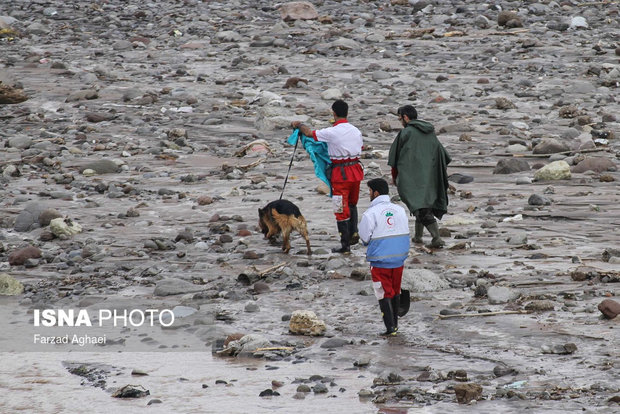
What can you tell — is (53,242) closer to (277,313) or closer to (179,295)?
(179,295)

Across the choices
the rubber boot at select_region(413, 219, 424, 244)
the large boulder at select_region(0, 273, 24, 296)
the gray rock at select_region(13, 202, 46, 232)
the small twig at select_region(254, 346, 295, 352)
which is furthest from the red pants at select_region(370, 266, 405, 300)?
the gray rock at select_region(13, 202, 46, 232)

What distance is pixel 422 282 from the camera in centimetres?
830

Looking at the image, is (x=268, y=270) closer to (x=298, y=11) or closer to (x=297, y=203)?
(x=297, y=203)

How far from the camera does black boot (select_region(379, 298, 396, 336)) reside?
7141mm

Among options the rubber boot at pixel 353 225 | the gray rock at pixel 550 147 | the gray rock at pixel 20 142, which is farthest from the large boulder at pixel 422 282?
the gray rock at pixel 20 142

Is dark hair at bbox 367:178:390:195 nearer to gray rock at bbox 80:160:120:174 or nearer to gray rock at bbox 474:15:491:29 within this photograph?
gray rock at bbox 80:160:120:174

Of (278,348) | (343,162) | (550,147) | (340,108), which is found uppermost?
(340,108)

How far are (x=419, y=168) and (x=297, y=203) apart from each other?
8.06 feet

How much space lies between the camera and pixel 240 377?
21.6 feet

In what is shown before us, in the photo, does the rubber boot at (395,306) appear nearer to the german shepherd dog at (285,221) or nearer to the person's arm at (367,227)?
the person's arm at (367,227)

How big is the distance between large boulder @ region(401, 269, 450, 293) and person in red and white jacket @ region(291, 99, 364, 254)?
1.34 metres

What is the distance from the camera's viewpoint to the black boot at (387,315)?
714 centimetres

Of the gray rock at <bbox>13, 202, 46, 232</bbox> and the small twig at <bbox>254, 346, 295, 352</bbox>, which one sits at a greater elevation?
the gray rock at <bbox>13, 202, 46, 232</bbox>

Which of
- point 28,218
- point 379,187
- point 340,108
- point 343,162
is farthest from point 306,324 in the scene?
point 28,218
